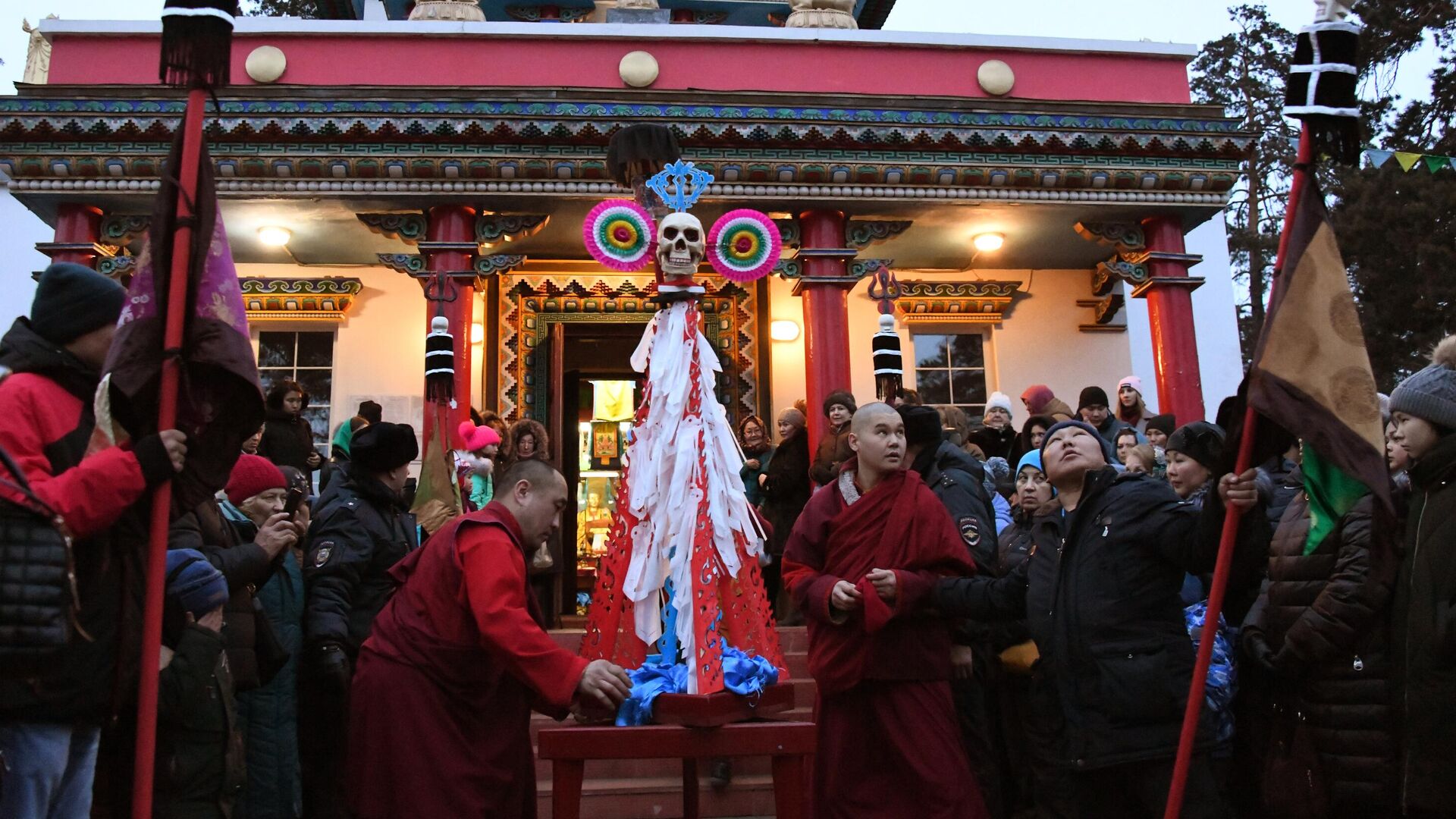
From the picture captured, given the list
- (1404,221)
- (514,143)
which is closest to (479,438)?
(514,143)

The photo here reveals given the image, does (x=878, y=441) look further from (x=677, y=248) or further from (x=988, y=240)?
(x=988, y=240)

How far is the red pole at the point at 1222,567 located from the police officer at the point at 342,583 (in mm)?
2820

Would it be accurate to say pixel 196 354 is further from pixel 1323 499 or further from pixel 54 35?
pixel 54 35

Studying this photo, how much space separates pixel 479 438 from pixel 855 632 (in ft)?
13.5

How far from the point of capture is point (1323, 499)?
120 inches

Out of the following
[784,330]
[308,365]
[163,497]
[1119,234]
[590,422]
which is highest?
[1119,234]

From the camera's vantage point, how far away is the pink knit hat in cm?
745

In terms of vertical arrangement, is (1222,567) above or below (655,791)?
above

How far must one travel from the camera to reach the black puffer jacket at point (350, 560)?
4277mm

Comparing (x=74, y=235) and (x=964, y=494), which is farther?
(x=74, y=235)

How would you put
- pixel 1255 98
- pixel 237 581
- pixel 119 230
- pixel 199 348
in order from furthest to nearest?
Answer: pixel 1255 98 → pixel 119 230 → pixel 237 581 → pixel 199 348

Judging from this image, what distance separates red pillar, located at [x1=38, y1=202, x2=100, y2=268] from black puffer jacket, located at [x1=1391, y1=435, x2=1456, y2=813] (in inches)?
344

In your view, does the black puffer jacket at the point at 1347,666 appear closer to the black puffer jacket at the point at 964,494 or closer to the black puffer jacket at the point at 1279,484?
the black puffer jacket at the point at 1279,484

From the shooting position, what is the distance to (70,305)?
289 centimetres
